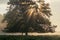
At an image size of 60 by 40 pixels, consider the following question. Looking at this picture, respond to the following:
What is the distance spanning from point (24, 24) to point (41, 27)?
22cm

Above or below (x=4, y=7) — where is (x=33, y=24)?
below

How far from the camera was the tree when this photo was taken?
325cm

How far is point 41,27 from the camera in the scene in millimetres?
3252

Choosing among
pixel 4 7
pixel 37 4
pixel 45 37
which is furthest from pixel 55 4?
pixel 4 7

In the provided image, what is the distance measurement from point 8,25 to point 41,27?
0.43m

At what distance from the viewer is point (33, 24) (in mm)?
3254

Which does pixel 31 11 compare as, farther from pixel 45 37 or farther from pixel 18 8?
pixel 45 37

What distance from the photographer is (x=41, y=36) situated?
324 cm

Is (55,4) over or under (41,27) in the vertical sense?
over

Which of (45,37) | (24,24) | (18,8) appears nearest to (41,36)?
(45,37)

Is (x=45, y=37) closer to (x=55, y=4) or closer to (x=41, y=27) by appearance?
(x=41, y=27)

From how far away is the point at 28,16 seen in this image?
3264mm

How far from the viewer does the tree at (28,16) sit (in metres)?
3.25

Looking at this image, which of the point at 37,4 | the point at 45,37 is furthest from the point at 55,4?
the point at 45,37
